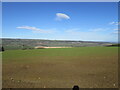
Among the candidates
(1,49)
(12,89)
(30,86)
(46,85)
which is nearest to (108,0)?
(46,85)

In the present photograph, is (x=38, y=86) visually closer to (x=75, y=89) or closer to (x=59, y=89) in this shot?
(x=59, y=89)

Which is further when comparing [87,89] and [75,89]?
[87,89]

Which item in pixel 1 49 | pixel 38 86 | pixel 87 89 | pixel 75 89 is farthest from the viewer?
pixel 1 49

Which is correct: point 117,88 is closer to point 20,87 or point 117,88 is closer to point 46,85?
point 46,85

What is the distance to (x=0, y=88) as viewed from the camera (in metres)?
3.50

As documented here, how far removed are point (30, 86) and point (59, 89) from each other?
0.89m

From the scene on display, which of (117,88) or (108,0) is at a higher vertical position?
(108,0)

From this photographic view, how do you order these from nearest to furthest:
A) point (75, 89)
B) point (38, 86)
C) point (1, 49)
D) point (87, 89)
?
point (75, 89), point (87, 89), point (38, 86), point (1, 49)

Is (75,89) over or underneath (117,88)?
over

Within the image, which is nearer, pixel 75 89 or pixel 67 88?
pixel 75 89

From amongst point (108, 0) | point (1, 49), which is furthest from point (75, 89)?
point (1, 49)

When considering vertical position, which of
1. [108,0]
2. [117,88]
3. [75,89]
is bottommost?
[117,88]

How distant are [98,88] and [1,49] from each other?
1306 centimetres

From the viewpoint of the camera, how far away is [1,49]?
1388 cm
